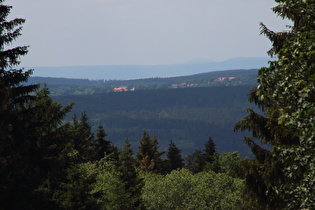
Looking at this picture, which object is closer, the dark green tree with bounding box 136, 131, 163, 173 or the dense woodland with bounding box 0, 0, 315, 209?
the dense woodland with bounding box 0, 0, 315, 209

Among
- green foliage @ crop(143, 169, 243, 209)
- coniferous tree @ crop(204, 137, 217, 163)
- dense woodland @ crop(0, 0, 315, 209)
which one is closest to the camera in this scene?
dense woodland @ crop(0, 0, 315, 209)

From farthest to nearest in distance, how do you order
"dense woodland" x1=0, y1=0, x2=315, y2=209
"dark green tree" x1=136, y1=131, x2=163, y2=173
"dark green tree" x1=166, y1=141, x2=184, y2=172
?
1. "dark green tree" x1=166, y1=141, x2=184, y2=172
2. "dark green tree" x1=136, y1=131, x2=163, y2=173
3. "dense woodland" x1=0, y1=0, x2=315, y2=209

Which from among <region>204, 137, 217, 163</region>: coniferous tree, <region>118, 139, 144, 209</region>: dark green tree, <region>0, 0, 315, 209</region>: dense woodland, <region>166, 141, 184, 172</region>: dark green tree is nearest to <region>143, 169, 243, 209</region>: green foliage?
<region>118, 139, 144, 209</region>: dark green tree

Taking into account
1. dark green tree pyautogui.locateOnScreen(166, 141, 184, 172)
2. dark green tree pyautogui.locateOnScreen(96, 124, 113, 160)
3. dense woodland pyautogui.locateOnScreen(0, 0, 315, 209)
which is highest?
dense woodland pyautogui.locateOnScreen(0, 0, 315, 209)

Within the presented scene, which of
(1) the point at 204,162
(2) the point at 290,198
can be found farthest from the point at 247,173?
(1) the point at 204,162

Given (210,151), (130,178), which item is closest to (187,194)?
(130,178)

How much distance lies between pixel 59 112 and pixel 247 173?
1405 centimetres

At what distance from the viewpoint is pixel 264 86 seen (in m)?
9.53

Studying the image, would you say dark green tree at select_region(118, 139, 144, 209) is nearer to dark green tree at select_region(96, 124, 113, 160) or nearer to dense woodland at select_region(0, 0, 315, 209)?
dense woodland at select_region(0, 0, 315, 209)

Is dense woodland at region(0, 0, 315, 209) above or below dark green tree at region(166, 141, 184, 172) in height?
above

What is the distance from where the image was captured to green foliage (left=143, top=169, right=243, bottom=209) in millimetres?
56812

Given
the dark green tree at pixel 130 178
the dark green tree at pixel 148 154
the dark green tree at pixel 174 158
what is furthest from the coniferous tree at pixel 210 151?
the dark green tree at pixel 130 178

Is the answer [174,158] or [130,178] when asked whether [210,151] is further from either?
[130,178]

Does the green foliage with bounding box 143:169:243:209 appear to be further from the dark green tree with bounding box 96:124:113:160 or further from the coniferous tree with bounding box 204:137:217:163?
the coniferous tree with bounding box 204:137:217:163
